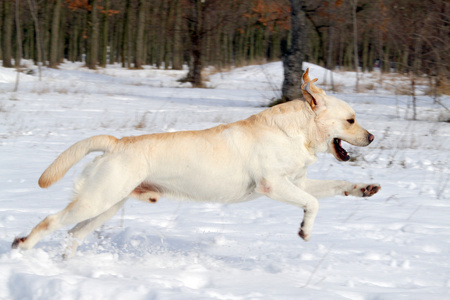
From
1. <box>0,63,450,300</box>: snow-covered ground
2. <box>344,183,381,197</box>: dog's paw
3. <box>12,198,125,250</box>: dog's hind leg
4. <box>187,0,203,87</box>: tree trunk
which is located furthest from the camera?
<box>187,0,203,87</box>: tree trunk

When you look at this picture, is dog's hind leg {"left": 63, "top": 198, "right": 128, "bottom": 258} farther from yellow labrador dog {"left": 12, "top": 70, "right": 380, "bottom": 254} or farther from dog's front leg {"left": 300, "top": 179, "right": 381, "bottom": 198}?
dog's front leg {"left": 300, "top": 179, "right": 381, "bottom": 198}

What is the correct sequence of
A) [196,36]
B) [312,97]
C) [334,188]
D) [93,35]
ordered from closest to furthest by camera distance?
[312,97]
[334,188]
[196,36]
[93,35]

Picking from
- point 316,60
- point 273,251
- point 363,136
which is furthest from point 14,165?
point 316,60

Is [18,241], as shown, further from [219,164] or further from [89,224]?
[219,164]

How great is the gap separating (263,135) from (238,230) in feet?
4.51

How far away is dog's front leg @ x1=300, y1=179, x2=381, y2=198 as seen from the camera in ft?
14.3

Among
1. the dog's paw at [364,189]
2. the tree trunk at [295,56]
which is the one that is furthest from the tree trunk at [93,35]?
the dog's paw at [364,189]

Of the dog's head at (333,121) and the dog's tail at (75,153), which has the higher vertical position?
the dog's head at (333,121)

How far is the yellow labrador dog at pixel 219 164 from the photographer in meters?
3.95

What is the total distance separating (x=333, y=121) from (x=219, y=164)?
39.6 inches

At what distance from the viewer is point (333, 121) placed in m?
4.35

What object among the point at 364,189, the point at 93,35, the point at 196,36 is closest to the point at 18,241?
the point at 364,189

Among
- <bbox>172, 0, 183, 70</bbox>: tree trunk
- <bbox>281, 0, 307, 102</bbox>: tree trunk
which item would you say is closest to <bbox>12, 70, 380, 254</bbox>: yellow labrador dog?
<bbox>281, 0, 307, 102</bbox>: tree trunk

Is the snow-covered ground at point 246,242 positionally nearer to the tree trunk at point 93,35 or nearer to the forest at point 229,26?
the forest at point 229,26
